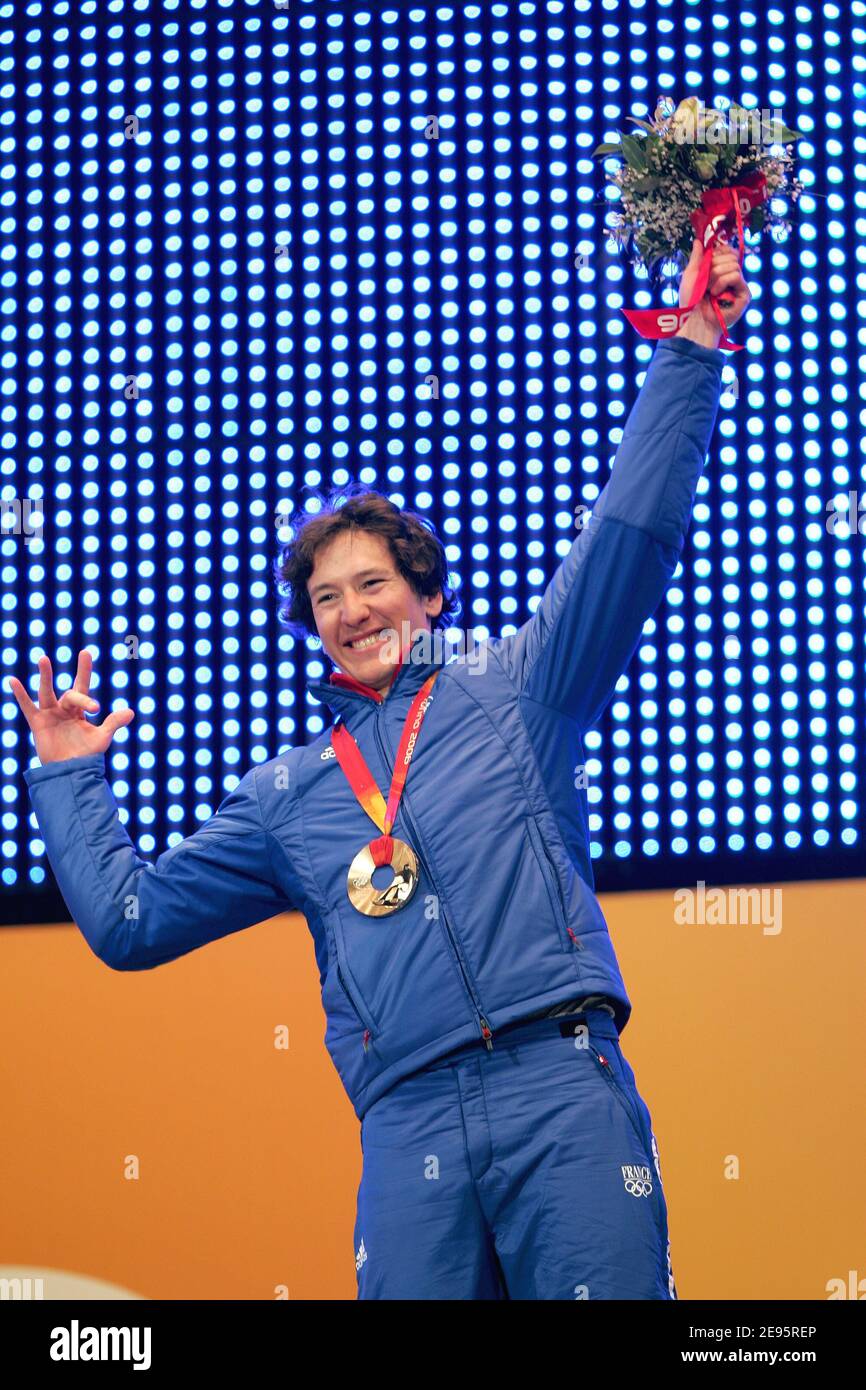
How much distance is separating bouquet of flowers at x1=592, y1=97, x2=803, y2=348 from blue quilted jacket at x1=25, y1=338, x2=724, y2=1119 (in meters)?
0.31

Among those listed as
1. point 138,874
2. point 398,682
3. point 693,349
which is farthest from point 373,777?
point 693,349

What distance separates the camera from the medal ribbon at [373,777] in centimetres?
262

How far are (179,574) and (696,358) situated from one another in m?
2.02

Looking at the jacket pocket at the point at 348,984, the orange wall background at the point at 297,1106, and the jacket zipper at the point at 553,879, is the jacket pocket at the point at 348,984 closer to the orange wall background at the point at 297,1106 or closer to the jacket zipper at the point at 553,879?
the jacket zipper at the point at 553,879

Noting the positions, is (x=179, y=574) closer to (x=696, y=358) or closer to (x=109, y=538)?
(x=109, y=538)

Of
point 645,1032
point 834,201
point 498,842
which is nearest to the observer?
point 498,842

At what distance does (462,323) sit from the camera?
4273mm

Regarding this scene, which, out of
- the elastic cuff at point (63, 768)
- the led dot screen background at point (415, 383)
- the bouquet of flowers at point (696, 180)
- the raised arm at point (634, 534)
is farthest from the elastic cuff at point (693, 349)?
the led dot screen background at point (415, 383)

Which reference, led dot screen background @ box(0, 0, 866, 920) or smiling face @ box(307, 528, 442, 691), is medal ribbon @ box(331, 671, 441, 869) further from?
led dot screen background @ box(0, 0, 866, 920)

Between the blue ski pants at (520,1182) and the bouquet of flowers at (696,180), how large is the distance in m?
1.29

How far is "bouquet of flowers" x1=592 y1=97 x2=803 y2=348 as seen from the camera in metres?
2.85

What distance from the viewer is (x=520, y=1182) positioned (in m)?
2.38

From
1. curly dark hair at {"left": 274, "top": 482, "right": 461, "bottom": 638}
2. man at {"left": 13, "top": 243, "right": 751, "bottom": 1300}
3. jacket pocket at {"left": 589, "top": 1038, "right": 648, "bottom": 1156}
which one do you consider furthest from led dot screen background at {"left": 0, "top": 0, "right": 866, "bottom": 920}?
jacket pocket at {"left": 589, "top": 1038, "right": 648, "bottom": 1156}

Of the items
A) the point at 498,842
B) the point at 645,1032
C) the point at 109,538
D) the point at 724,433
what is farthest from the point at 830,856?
the point at 109,538
